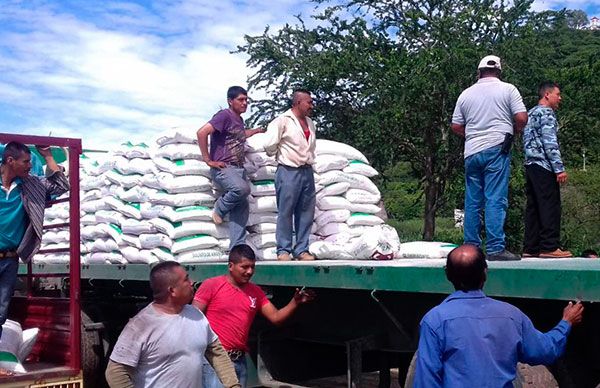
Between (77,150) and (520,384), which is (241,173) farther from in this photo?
(520,384)

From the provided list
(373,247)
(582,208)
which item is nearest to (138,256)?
(373,247)

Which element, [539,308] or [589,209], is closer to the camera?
[539,308]

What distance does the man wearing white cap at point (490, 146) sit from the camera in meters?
4.77

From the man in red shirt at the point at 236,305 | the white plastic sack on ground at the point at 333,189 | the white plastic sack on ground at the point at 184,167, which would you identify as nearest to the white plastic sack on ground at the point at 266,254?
the white plastic sack on ground at the point at 333,189

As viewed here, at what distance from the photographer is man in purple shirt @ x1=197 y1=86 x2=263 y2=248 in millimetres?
5902

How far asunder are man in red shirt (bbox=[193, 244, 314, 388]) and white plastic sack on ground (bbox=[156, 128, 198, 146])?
2.08 m

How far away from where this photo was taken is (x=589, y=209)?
62.3 feet

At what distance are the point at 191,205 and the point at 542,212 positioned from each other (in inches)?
100

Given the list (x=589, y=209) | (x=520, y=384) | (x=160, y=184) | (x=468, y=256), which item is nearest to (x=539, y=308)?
(x=520, y=384)

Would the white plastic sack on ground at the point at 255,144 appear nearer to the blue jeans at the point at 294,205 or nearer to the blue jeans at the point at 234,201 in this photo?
the blue jeans at the point at 234,201

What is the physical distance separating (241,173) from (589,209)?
14.9 metres

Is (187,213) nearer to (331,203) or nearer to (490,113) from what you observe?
(331,203)

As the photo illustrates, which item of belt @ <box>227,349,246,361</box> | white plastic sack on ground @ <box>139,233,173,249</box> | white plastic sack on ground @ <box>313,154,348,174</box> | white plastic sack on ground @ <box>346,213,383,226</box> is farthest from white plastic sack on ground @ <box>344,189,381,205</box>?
belt @ <box>227,349,246,361</box>

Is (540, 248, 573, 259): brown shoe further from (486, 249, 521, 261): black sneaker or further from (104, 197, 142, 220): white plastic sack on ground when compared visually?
(104, 197, 142, 220): white plastic sack on ground
